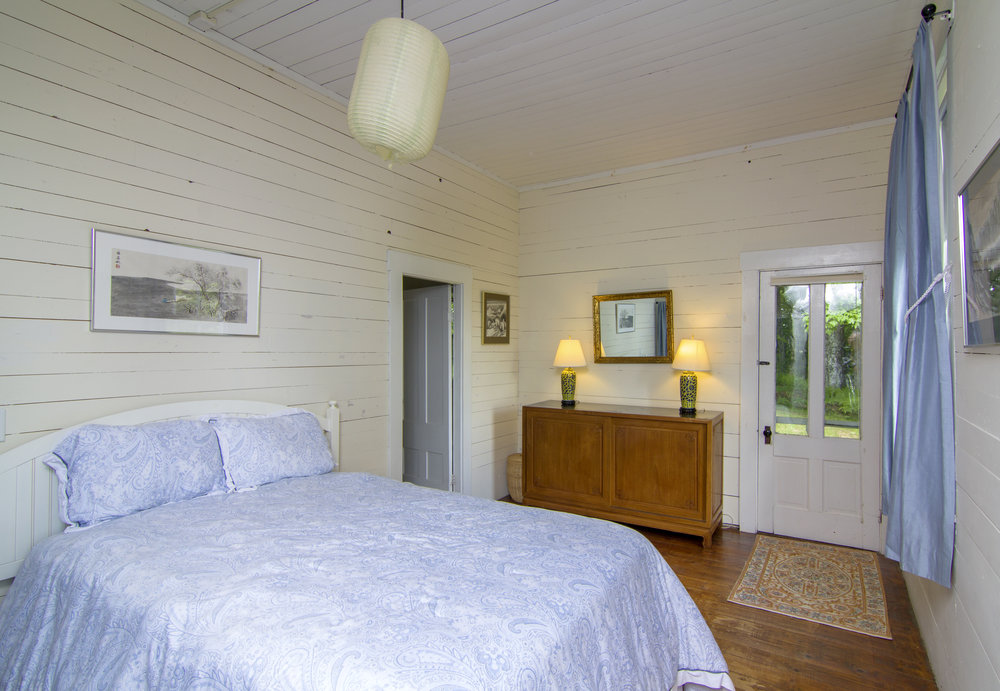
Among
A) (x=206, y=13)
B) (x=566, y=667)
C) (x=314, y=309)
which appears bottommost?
(x=566, y=667)

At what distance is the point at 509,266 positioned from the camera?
16.4ft

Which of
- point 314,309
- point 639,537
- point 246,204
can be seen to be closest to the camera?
point 639,537

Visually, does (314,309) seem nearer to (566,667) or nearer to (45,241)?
(45,241)

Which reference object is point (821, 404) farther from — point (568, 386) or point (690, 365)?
point (568, 386)

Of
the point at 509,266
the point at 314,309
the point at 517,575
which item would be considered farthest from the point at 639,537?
the point at 509,266

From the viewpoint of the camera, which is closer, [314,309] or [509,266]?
[314,309]

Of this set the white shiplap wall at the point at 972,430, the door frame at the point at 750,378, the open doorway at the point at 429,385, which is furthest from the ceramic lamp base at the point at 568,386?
the white shiplap wall at the point at 972,430

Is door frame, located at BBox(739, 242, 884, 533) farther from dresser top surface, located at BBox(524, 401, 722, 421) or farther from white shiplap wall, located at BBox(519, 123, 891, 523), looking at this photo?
dresser top surface, located at BBox(524, 401, 722, 421)

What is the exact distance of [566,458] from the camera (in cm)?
425

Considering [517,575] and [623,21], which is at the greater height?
[623,21]

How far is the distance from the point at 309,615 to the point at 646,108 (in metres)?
3.38

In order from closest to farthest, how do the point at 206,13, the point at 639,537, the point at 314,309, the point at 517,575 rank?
the point at 517,575 < the point at 639,537 < the point at 206,13 < the point at 314,309

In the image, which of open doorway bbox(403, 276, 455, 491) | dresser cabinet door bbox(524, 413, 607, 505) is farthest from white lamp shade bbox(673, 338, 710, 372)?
open doorway bbox(403, 276, 455, 491)

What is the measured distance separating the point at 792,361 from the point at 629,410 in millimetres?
1217
